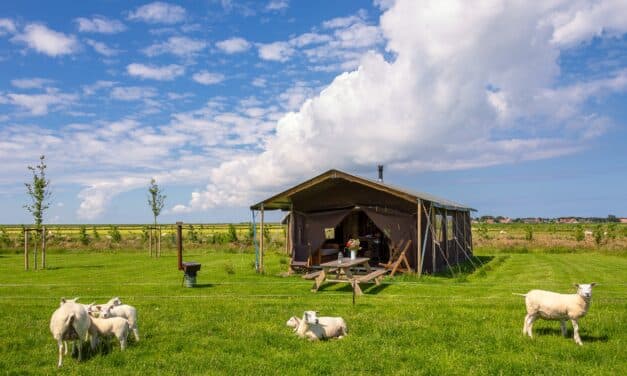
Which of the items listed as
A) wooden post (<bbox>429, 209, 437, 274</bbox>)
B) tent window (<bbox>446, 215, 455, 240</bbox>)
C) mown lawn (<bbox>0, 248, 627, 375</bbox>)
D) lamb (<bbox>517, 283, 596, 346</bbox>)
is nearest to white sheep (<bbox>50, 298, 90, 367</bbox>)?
mown lawn (<bbox>0, 248, 627, 375</bbox>)

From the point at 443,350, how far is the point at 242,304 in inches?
214

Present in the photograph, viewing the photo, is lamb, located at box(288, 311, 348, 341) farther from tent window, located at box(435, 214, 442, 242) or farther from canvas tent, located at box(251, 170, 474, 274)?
tent window, located at box(435, 214, 442, 242)

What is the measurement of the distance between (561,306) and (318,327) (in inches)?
144

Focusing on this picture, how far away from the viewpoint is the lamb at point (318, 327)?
7.91m

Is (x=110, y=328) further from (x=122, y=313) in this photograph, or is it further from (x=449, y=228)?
(x=449, y=228)

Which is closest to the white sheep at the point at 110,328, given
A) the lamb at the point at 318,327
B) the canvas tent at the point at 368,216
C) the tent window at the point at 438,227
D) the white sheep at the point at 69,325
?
the white sheep at the point at 69,325

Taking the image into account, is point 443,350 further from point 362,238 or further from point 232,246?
point 232,246

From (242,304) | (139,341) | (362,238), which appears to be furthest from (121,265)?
(139,341)

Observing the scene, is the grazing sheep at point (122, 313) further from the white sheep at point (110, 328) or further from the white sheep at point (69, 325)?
the white sheep at point (69, 325)

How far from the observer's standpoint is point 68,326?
6.66 meters

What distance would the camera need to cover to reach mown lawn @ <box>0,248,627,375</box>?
21.6 ft

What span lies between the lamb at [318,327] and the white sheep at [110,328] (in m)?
2.61

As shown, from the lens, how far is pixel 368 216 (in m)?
19.5

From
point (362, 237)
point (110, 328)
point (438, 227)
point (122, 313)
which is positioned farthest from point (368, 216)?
point (110, 328)
